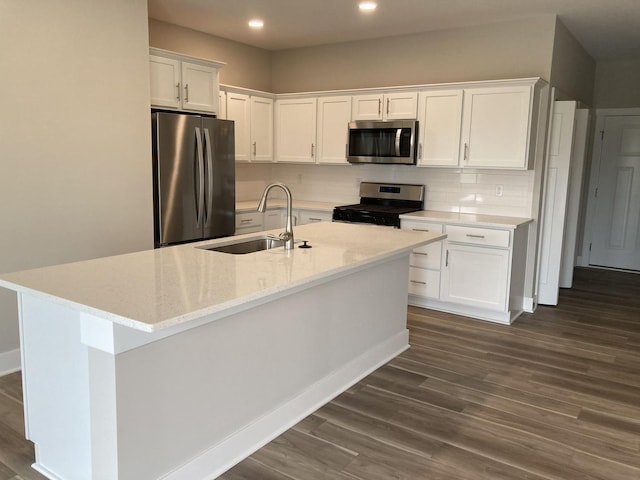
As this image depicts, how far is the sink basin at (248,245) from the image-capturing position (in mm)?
3113

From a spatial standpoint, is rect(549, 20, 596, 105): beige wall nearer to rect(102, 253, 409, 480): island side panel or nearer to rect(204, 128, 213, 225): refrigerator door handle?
rect(102, 253, 409, 480): island side panel

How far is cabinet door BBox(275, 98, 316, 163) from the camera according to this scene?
5.71m

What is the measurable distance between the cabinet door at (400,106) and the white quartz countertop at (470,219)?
966mm

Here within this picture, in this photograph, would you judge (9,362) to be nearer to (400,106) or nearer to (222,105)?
(222,105)

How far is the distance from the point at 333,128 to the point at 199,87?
1523mm

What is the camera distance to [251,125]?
5.65 metres

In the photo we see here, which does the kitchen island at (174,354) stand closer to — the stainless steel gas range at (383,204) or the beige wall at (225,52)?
the stainless steel gas range at (383,204)

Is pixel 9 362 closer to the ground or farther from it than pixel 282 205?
closer to the ground

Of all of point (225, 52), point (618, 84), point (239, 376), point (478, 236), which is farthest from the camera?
point (618, 84)

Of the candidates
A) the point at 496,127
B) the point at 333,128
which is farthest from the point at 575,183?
the point at 333,128

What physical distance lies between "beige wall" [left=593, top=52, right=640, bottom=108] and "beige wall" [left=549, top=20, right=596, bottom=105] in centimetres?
14

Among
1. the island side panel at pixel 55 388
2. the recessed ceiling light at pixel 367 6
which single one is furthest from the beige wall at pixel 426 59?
the island side panel at pixel 55 388

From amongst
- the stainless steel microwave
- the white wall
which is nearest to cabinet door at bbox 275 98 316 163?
the stainless steel microwave

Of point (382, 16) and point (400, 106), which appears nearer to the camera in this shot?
point (382, 16)
